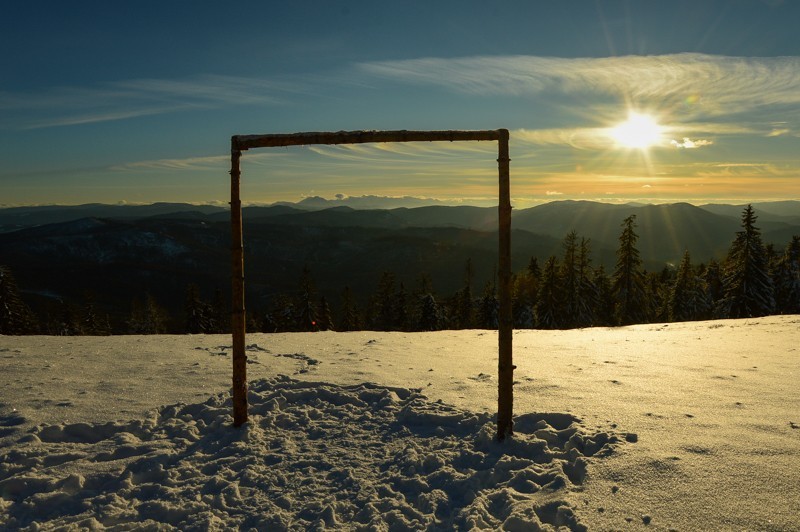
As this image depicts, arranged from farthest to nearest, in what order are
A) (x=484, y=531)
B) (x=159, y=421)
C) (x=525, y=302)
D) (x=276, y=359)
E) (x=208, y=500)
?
1. (x=525, y=302)
2. (x=276, y=359)
3. (x=159, y=421)
4. (x=208, y=500)
5. (x=484, y=531)

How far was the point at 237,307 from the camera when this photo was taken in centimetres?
701

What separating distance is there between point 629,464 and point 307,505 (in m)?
3.68

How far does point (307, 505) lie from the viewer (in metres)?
5.00

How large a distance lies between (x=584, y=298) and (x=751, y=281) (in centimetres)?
1323

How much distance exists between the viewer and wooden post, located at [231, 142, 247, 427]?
22.2ft

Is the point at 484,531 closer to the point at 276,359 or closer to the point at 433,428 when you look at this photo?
the point at 433,428

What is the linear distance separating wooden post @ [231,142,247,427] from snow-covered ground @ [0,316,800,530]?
40cm

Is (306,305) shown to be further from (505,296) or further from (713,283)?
(713,283)

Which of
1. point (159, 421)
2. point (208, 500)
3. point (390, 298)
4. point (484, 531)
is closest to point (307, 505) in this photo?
point (208, 500)

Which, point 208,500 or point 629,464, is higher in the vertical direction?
point 629,464

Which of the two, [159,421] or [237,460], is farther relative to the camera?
[159,421]

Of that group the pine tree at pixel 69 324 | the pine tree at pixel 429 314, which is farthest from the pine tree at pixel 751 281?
the pine tree at pixel 69 324

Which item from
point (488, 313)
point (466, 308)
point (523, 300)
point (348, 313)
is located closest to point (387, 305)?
point (348, 313)

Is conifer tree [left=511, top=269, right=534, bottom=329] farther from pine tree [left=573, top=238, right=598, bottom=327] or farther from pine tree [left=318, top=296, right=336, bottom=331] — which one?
pine tree [left=318, top=296, right=336, bottom=331]
